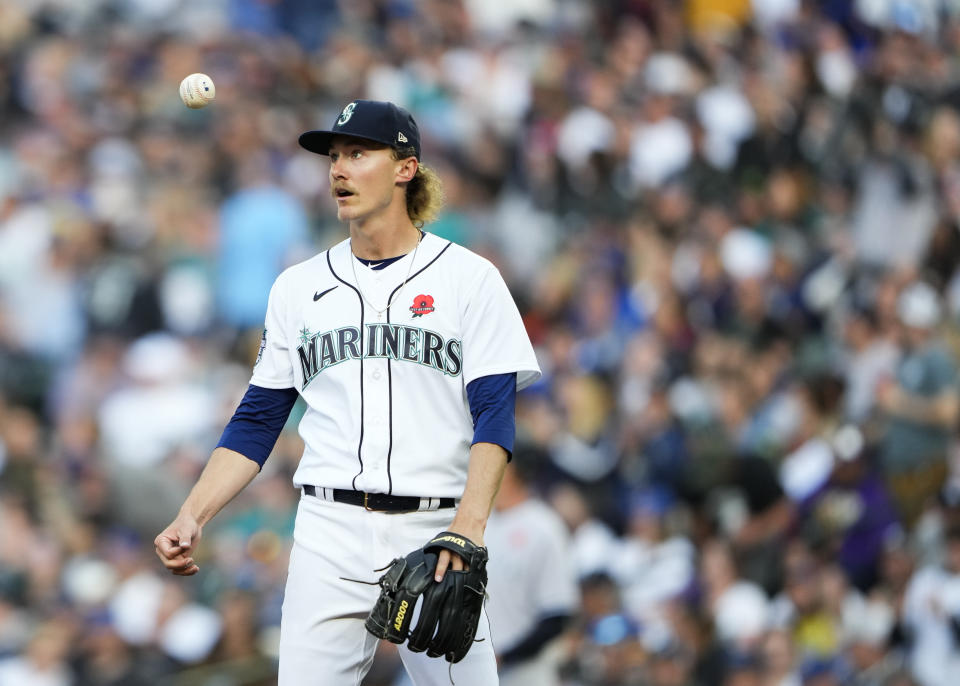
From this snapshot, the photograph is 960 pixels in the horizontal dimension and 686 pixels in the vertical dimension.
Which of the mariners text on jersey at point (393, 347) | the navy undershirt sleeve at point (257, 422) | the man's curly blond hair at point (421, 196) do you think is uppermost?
the man's curly blond hair at point (421, 196)

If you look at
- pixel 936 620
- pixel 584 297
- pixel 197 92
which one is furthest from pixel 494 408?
pixel 584 297

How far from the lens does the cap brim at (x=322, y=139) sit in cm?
473

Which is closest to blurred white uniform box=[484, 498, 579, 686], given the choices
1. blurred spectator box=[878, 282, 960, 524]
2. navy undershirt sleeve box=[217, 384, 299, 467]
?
navy undershirt sleeve box=[217, 384, 299, 467]

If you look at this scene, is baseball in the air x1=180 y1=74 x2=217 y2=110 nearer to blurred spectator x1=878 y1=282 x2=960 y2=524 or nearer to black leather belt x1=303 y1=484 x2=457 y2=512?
black leather belt x1=303 y1=484 x2=457 y2=512

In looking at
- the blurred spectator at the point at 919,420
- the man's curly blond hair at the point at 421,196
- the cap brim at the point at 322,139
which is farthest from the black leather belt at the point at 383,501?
the blurred spectator at the point at 919,420

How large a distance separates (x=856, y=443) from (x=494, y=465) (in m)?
5.95

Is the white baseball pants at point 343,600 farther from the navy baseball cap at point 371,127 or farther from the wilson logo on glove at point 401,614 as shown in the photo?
the navy baseball cap at point 371,127

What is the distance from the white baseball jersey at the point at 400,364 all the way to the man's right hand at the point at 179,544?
0.42 metres

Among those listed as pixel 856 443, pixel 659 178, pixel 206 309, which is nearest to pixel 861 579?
pixel 856 443

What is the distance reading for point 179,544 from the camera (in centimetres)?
448

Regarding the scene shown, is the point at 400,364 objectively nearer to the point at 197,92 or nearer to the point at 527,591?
the point at 197,92

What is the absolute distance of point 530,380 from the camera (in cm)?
484

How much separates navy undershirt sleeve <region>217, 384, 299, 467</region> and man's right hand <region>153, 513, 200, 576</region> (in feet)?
1.21

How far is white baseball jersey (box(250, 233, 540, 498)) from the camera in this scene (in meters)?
4.69
